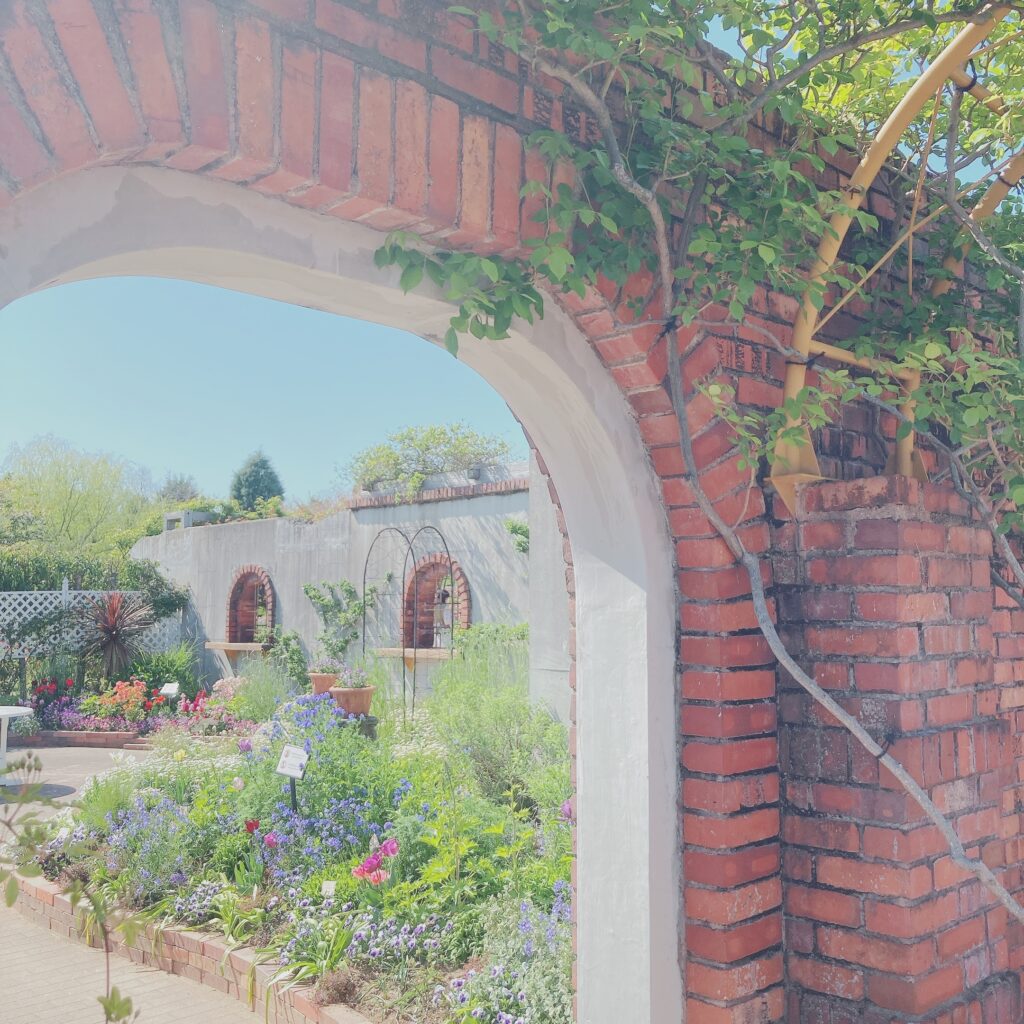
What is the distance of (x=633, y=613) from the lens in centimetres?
240

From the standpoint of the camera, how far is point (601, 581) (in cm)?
250

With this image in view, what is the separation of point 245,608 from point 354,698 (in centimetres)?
707

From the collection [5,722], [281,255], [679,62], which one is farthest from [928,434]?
[5,722]

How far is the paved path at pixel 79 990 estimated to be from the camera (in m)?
4.07

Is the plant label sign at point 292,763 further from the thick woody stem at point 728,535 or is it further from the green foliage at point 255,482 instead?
the green foliage at point 255,482

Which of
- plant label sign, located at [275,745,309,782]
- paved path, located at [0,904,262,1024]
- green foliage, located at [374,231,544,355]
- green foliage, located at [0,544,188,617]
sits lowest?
paved path, located at [0,904,262,1024]

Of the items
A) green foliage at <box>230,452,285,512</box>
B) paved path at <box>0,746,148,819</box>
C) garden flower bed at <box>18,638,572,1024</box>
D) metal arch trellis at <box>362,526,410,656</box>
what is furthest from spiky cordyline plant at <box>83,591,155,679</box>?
green foliage at <box>230,452,285,512</box>

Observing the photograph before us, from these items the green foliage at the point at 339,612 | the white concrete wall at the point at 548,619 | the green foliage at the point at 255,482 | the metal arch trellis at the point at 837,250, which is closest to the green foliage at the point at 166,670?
the green foliage at the point at 339,612

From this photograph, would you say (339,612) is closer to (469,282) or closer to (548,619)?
(548,619)

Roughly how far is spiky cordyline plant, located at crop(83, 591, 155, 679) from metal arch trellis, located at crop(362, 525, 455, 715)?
4004mm

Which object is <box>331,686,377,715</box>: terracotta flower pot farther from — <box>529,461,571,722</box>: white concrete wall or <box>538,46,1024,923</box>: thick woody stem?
<box>538,46,1024,923</box>: thick woody stem

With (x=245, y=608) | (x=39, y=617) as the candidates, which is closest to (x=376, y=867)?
(x=39, y=617)

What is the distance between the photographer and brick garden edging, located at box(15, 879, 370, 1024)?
377 cm

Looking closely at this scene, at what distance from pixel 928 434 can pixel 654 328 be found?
0.81 meters
